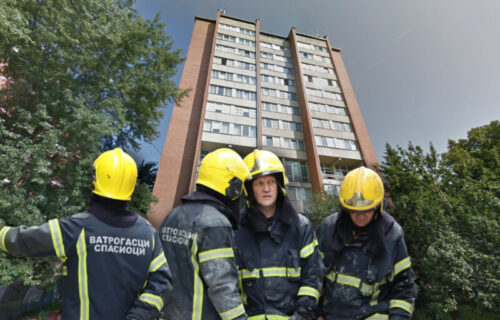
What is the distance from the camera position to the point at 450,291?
9125 millimetres

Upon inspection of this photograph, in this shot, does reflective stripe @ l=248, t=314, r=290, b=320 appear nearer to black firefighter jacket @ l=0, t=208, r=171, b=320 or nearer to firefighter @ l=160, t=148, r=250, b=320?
firefighter @ l=160, t=148, r=250, b=320

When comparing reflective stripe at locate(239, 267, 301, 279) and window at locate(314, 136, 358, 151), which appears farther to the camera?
window at locate(314, 136, 358, 151)

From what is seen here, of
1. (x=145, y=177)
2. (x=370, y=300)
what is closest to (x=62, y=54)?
(x=370, y=300)

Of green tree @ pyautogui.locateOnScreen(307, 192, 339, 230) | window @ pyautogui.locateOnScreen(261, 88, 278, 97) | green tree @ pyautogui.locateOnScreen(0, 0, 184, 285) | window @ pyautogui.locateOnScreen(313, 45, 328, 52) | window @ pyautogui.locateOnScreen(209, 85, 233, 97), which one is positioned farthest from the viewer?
window @ pyautogui.locateOnScreen(313, 45, 328, 52)

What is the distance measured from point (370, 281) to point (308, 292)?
2.36 ft

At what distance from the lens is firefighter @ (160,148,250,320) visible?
1.62 metres

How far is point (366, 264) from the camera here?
2305 millimetres

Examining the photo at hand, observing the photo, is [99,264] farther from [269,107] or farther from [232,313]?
[269,107]

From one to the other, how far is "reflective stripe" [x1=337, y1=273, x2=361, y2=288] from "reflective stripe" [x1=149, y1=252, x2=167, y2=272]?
1821mm

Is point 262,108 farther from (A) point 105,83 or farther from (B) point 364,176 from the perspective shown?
(B) point 364,176

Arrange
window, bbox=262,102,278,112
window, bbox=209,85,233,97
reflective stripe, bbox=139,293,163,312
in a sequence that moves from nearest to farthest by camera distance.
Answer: reflective stripe, bbox=139,293,163,312 → window, bbox=209,85,233,97 → window, bbox=262,102,278,112

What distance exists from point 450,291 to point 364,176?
11.2 meters

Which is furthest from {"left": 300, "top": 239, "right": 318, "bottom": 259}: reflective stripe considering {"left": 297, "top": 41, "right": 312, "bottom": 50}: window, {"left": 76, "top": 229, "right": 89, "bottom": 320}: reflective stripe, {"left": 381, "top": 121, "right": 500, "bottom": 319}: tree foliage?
{"left": 297, "top": 41, "right": 312, "bottom": 50}: window

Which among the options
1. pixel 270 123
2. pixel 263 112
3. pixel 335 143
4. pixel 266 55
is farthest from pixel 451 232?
pixel 266 55
